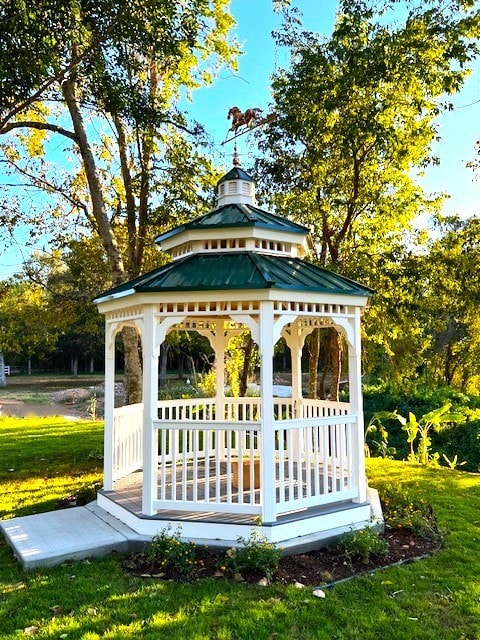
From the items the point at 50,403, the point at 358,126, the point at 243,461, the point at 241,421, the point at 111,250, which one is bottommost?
the point at 50,403

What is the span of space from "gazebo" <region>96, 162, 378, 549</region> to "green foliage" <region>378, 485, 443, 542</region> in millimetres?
278

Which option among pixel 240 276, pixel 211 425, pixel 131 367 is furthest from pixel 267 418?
pixel 131 367

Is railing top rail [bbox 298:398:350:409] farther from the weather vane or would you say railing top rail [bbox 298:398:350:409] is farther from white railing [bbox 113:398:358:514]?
the weather vane

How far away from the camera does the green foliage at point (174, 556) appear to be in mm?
4324

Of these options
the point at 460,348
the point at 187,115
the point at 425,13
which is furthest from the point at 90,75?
the point at 460,348

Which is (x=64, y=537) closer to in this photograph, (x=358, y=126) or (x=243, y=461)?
(x=243, y=461)

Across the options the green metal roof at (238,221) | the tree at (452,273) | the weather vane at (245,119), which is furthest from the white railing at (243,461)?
the weather vane at (245,119)

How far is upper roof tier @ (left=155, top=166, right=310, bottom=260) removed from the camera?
19.0 ft

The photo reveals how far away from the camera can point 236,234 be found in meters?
5.81

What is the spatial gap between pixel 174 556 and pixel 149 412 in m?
1.44

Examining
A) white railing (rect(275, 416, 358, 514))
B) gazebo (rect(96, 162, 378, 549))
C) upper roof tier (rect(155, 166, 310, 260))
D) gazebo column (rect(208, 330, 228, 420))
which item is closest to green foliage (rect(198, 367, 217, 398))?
gazebo column (rect(208, 330, 228, 420))

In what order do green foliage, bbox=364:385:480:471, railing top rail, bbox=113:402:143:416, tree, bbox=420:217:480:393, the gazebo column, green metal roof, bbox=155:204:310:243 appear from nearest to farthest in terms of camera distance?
green metal roof, bbox=155:204:310:243 < railing top rail, bbox=113:402:143:416 < the gazebo column < tree, bbox=420:217:480:393 < green foliage, bbox=364:385:480:471

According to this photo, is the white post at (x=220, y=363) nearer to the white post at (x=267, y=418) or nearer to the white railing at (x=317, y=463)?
the white railing at (x=317, y=463)

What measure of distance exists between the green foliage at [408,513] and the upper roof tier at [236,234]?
3416 mm
